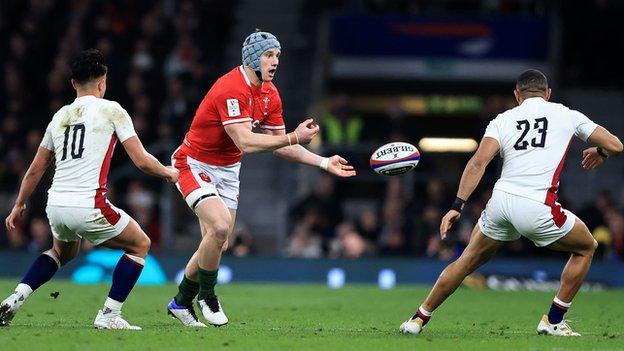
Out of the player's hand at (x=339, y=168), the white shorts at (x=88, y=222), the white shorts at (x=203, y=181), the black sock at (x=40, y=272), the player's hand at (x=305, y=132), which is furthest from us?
the white shorts at (x=203, y=181)

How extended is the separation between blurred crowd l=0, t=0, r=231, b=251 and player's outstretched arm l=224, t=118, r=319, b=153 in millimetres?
10884

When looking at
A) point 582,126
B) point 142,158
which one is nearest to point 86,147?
point 142,158

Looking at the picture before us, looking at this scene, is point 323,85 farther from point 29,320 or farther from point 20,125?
point 29,320

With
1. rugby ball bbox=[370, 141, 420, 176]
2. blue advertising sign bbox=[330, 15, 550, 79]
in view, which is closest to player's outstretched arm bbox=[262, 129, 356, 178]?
rugby ball bbox=[370, 141, 420, 176]

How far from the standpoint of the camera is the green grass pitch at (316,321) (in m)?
10.7

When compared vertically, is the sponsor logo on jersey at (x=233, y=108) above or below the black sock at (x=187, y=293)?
above

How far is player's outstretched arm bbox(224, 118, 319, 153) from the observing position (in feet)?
38.9

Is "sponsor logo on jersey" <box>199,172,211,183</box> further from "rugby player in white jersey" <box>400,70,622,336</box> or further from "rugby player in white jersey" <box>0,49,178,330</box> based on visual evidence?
"rugby player in white jersey" <box>400,70,622,336</box>

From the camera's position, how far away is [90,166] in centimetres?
1117

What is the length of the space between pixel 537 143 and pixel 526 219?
64 centimetres

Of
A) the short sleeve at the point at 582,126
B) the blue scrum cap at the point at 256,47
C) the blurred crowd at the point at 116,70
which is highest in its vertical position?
the blue scrum cap at the point at 256,47

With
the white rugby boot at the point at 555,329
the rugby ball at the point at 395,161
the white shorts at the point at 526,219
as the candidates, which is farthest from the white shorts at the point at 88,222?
the white rugby boot at the point at 555,329

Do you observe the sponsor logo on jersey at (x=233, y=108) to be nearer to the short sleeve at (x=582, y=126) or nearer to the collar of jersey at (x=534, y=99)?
the collar of jersey at (x=534, y=99)

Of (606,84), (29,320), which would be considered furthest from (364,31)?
(29,320)
